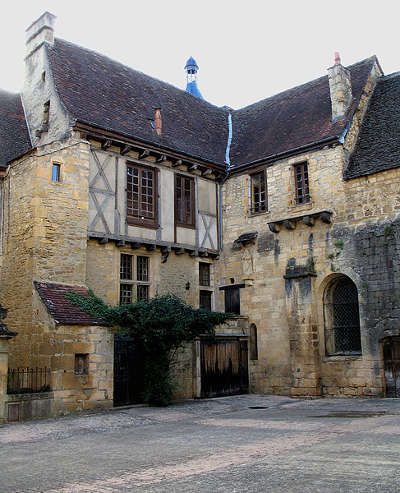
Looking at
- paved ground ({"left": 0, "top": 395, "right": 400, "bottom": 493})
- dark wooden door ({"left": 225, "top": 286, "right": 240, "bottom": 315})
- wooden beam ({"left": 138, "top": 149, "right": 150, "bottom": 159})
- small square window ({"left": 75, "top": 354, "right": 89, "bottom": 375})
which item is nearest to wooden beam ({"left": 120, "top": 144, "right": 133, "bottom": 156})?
wooden beam ({"left": 138, "top": 149, "right": 150, "bottom": 159})

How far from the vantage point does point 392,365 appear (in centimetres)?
1366

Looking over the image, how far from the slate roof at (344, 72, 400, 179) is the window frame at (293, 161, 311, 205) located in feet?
4.15

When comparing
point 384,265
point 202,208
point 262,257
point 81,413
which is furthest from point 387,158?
point 81,413

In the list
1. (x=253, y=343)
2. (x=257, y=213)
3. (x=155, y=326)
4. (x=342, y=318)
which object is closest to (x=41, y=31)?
→ (x=257, y=213)

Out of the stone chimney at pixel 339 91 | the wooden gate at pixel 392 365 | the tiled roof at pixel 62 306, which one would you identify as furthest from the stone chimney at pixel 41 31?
the wooden gate at pixel 392 365

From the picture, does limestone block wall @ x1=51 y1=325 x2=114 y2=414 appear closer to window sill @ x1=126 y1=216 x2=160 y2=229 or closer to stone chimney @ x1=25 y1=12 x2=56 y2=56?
window sill @ x1=126 y1=216 x2=160 y2=229

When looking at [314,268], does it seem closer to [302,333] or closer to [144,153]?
[302,333]

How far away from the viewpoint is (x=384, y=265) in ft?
45.0

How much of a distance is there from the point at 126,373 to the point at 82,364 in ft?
4.83

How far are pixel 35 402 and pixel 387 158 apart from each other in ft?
33.8

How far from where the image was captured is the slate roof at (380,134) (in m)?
14.4

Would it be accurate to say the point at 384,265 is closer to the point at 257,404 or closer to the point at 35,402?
the point at 257,404

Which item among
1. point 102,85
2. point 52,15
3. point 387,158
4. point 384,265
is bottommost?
point 384,265

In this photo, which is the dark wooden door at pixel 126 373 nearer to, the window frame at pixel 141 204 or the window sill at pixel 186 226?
the window frame at pixel 141 204
